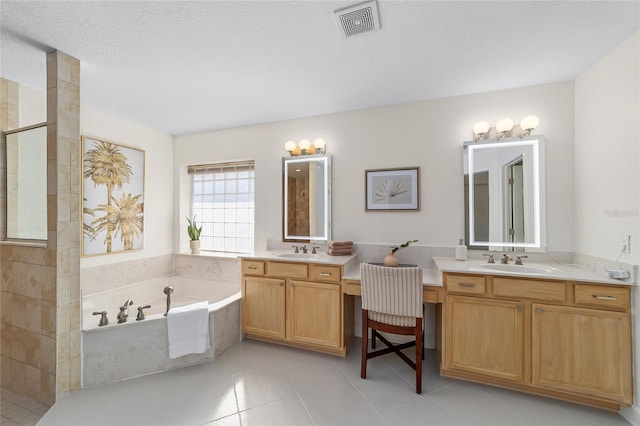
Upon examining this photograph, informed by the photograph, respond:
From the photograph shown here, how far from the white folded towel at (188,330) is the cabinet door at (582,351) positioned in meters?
2.57

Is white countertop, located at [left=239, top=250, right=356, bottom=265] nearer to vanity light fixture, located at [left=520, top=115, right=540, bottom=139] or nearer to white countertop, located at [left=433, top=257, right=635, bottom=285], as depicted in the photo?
white countertop, located at [left=433, top=257, right=635, bottom=285]

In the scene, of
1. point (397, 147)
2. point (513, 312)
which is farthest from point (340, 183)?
point (513, 312)

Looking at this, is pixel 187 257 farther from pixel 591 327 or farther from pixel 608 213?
pixel 608 213

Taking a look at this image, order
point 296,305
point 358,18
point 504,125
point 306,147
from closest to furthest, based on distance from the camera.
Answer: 1. point 358,18
2. point 504,125
3. point 296,305
4. point 306,147

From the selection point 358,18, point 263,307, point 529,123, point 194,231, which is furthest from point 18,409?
point 529,123

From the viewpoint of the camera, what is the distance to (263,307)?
8.58 ft

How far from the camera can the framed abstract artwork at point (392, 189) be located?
2.67 metres

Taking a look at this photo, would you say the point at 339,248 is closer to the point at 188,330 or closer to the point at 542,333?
the point at 188,330

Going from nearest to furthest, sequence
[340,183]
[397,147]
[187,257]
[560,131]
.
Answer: [560,131]
[397,147]
[340,183]
[187,257]

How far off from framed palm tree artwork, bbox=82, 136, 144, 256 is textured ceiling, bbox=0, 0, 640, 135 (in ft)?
1.87

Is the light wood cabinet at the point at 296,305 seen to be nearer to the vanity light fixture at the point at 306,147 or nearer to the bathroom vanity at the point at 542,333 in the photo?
the bathroom vanity at the point at 542,333

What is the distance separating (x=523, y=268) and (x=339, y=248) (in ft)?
5.17

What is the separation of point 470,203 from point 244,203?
274cm

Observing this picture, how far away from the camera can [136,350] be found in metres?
2.12
